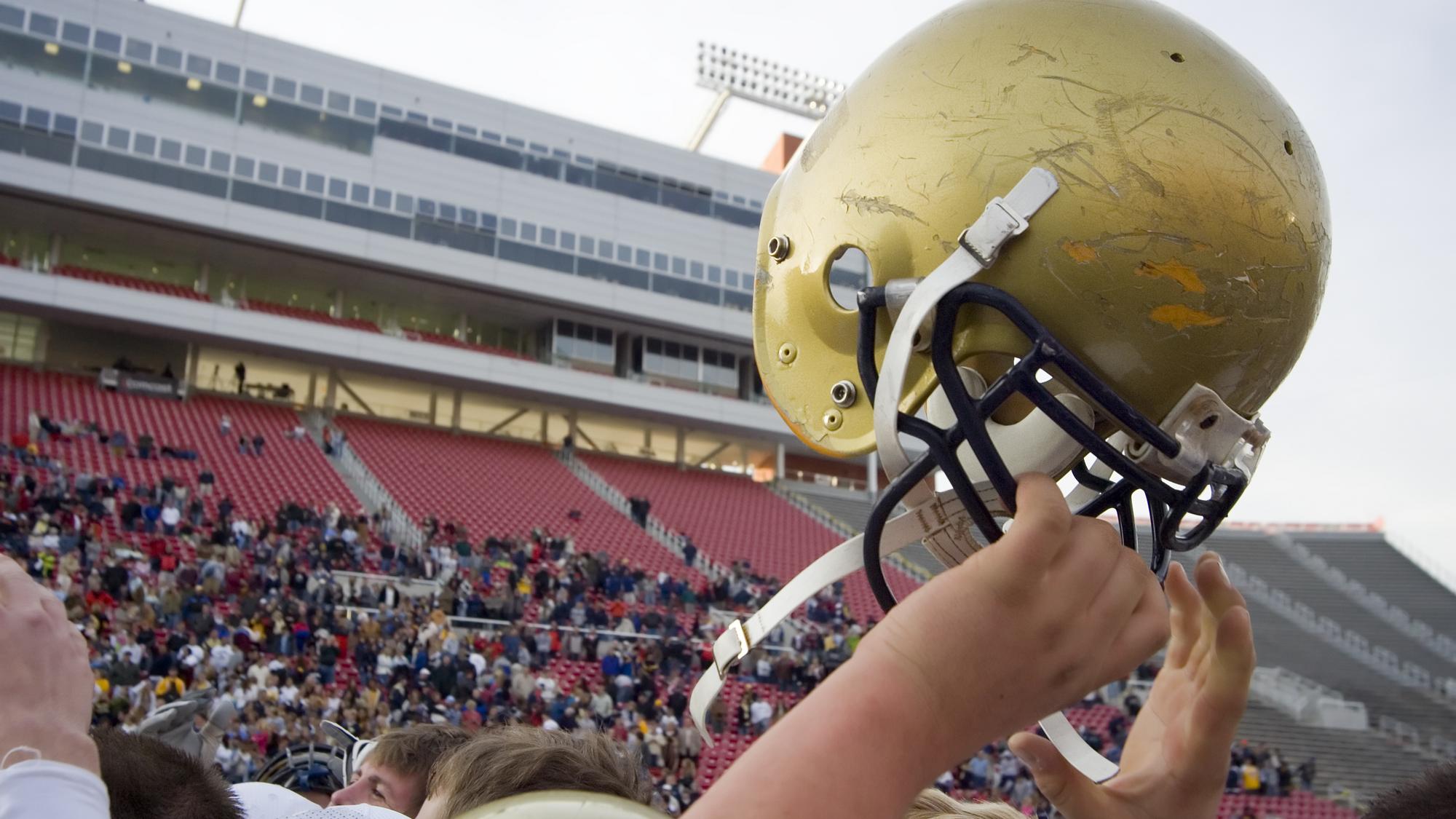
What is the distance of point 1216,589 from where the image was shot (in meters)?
1.49

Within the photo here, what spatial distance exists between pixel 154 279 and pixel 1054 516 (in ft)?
101

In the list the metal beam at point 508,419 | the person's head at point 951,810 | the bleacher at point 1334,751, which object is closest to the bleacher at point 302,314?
the metal beam at point 508,419

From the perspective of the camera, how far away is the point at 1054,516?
43.5 inches

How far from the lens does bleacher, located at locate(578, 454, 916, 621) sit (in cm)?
2505

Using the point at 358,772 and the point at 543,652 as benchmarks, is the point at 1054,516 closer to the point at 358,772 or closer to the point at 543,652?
the point at 358,772

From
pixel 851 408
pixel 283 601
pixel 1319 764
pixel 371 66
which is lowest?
pixel 1319 764

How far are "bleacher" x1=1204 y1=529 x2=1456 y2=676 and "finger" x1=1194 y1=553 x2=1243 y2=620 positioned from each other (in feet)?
92.8

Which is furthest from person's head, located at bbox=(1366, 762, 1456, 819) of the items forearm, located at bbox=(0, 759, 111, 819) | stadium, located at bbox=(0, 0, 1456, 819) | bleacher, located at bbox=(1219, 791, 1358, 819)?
bleacher, located at bbox=(1219, 791, 1358, 819)

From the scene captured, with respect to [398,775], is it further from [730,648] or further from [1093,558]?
[1093,558]

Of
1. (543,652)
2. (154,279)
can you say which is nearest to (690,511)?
(543,652)

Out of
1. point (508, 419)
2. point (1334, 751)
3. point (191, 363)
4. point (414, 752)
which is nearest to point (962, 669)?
point (414, 752)

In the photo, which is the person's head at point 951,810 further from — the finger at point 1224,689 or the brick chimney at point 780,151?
the brick chimney at point 780,151

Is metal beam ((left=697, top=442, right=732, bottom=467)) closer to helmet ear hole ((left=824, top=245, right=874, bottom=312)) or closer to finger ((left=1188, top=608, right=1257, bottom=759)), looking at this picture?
helmet ear hole ((left=824, top=245, right=874, bottom=312))

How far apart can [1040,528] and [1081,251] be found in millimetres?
386
